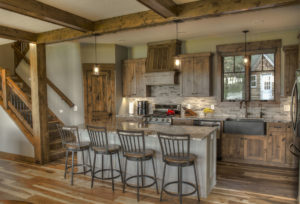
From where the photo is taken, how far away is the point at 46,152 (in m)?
5.46

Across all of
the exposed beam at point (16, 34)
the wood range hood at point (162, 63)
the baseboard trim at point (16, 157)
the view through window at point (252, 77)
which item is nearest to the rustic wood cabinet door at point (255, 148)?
the view through window at point (252, 77)

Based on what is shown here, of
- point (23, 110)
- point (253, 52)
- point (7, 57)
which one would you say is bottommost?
point (23, 110)

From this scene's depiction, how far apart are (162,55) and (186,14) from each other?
8.77 feet

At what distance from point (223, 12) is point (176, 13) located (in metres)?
0.71

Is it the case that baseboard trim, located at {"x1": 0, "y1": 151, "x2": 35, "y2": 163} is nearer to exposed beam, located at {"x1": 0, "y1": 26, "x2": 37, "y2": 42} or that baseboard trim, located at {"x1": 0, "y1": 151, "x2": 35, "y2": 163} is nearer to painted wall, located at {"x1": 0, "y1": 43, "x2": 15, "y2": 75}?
exposed beam, located at {"x1": 0, "y1": 26, "x2": 37, "y2": 42}

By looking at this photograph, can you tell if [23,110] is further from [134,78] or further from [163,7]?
[163,7]

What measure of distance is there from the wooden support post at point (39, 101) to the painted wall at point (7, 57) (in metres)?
2.80

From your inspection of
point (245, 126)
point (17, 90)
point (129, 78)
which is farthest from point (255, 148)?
point (17, 90)

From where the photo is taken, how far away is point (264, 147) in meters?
5.06

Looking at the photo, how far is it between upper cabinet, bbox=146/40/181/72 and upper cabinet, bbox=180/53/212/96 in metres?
0.28

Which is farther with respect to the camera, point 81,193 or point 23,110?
A: point 23,110

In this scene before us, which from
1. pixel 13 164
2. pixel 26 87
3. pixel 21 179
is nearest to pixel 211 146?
pixel 21 179

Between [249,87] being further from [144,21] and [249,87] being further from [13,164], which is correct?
[13,164]

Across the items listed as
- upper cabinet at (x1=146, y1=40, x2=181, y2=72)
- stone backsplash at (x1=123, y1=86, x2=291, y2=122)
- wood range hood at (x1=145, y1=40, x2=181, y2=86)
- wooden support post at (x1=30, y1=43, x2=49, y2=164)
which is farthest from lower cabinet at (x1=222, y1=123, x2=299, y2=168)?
wooden support post at (x1=30, y1=43, x2=49, y2=164)
